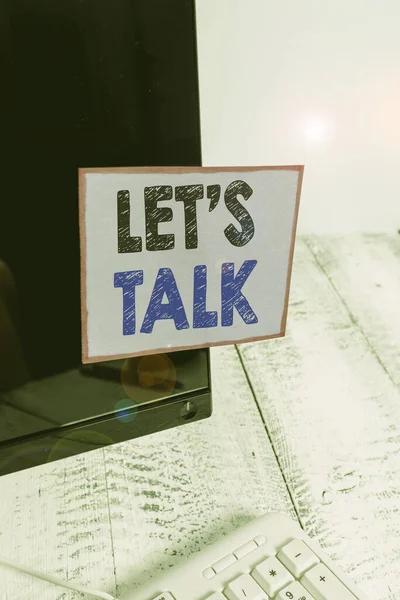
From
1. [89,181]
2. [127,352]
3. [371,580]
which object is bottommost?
[371,580]

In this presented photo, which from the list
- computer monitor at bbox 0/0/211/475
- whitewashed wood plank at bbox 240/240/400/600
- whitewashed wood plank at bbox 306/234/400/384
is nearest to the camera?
computer monitor at bbox 0/0/211/475

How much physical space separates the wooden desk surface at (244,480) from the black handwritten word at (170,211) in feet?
0.58

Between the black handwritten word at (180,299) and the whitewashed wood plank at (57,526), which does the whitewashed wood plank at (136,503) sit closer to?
the whitewashed wood plank at (57,526)

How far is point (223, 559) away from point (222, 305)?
0.16 m

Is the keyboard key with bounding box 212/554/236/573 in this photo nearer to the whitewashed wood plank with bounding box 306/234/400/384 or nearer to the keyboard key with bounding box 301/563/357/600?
the keyboard key with bounding box 301/563/357/600

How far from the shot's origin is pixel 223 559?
13.7 inches

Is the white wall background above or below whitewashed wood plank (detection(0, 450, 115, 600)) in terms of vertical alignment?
above

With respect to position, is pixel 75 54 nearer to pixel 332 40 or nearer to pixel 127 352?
pixel 127 352

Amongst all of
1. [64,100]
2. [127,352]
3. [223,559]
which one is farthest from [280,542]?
[64,100]

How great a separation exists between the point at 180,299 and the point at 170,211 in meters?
0.06

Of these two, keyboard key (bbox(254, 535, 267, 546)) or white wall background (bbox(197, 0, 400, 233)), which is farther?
white wall background (bbox(197, 0, 400, 233))

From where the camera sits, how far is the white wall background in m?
0.58

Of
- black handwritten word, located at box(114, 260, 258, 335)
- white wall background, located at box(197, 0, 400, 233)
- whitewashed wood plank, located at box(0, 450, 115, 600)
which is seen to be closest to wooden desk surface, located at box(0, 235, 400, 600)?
whitewashed wood plank, located at box(0, 450, 115, 600)

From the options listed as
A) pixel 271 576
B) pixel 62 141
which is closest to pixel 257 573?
pixel 271 576
